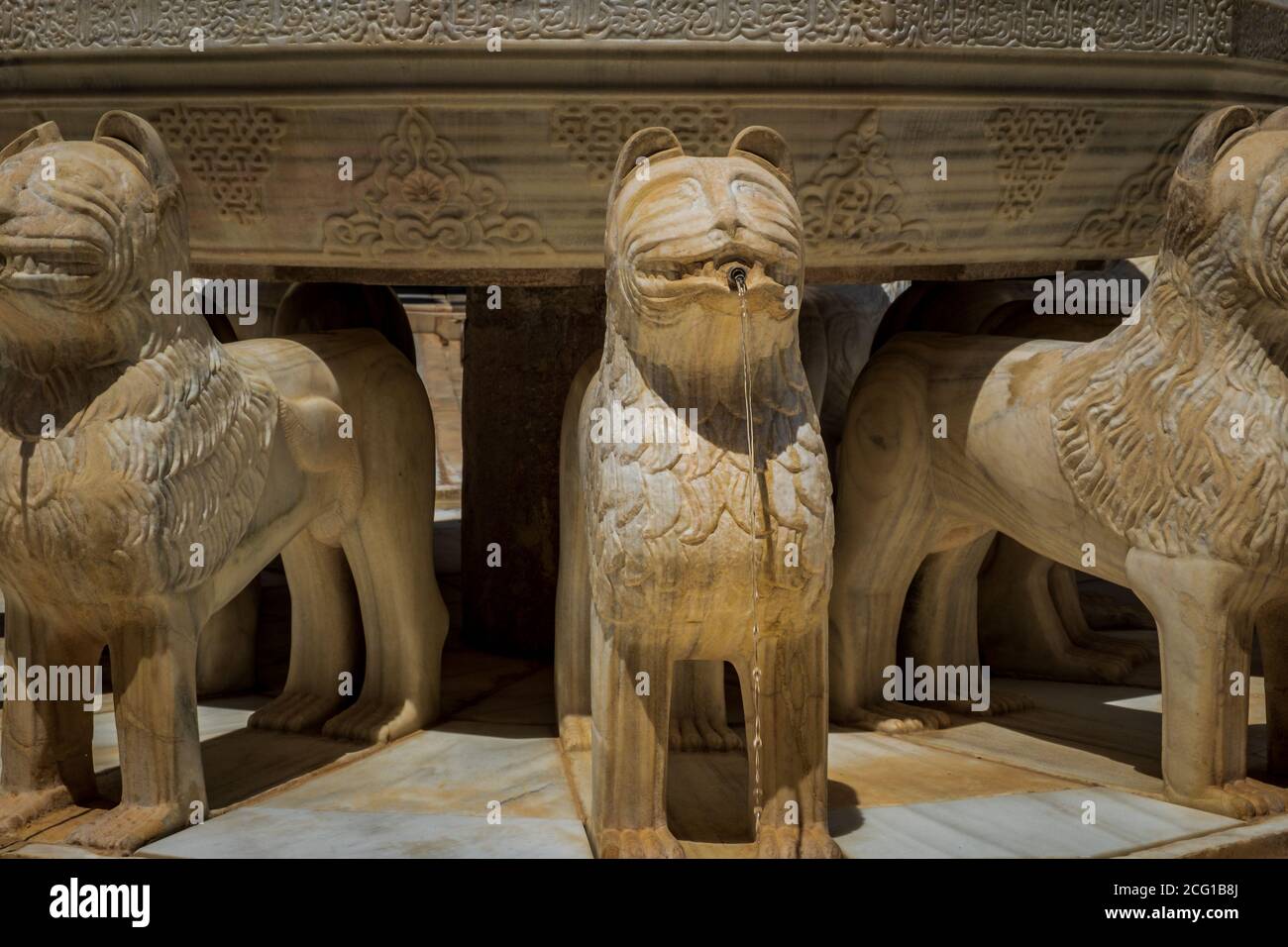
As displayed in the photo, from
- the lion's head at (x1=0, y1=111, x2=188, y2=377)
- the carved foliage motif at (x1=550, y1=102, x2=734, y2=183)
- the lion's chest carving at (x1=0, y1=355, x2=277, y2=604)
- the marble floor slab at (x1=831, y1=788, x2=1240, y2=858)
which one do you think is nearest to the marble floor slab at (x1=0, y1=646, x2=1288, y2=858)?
the marble floor slab at (x1=831, y1=788, x2=1240, y2=858)

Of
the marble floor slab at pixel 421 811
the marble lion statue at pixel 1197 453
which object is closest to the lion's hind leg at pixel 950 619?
the marble lion statue at pixel 1197 453

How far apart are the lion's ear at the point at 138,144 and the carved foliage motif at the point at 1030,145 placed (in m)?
2.08

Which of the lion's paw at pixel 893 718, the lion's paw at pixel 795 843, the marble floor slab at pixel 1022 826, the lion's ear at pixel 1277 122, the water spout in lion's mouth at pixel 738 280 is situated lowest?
the marble floor slab at pixel 1022 826

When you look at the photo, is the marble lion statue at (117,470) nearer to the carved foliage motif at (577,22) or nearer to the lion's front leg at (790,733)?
the carved foliage motif at (577,22)

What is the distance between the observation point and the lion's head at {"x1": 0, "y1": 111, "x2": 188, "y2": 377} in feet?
12.7

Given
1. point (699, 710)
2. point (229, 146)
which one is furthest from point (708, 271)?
point (699, 710)

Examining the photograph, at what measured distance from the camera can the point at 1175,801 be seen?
14.4 feet

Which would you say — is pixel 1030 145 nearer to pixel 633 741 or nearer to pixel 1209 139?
pixel 1209 139

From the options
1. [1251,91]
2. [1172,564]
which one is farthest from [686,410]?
[1251,91]

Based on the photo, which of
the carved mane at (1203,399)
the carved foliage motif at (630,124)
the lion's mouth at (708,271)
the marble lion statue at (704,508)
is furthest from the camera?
the carved foliage motif at (630,124)

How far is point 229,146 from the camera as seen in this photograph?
15.3 ft

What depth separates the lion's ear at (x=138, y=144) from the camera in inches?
160

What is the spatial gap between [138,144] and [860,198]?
1.80m
